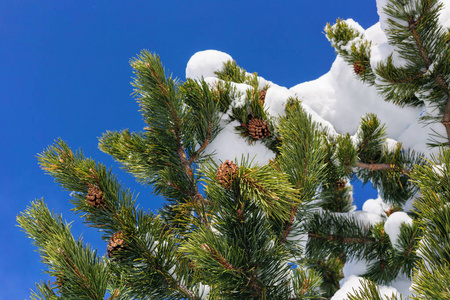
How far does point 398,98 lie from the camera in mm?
1960

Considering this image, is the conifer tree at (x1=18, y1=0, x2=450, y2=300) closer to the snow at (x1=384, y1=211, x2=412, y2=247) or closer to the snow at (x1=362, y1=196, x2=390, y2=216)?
the snow at (x1=384, y1=211, x2=412, y2=247)

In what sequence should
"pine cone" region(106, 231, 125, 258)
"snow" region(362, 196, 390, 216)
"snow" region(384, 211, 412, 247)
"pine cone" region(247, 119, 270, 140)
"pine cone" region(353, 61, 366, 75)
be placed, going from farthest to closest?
"snow" region(362, 196, 390, 216), "pine cone" region(353, 61, 366, 75), "snow" region(384, 211, 412, 247), "pine cone" region(247, 119, 270, 140), "pine cone" region(106, 231, 125, 258)

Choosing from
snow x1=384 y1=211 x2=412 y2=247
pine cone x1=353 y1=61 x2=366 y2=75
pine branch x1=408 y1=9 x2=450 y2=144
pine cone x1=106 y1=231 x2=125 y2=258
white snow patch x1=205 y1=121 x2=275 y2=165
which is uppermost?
pine cone x1=353 y1=61 x2=366 y2=75

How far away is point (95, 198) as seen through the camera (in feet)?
3.59

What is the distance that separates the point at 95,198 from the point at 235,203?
1.62 ft

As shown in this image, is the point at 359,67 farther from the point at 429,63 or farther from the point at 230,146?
the point at 230,146

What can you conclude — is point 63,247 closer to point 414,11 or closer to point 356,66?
point 414,11

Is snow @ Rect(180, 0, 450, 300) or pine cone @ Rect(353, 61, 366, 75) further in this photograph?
pine cone @ Rect(353, 61, 366, 75)

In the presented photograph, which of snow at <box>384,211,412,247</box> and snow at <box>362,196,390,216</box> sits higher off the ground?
snow at <box>362,196,390,216</box>

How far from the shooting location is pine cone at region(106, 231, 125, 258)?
3.45 ft

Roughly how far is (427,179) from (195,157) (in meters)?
0.92

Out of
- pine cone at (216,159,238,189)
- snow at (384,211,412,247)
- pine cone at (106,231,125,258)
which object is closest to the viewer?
pine cone at (216,159,238,189)

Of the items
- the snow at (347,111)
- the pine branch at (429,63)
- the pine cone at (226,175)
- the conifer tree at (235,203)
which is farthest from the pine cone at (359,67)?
the pine cone at (226,175)

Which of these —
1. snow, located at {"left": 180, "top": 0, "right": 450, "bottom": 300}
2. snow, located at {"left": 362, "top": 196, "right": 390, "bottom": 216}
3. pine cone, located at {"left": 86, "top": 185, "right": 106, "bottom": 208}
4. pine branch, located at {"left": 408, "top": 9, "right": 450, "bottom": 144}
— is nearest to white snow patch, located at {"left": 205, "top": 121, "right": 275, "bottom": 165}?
snow, located at {"left": 180, "top": 0, "right": 450, "bottom": 300}
